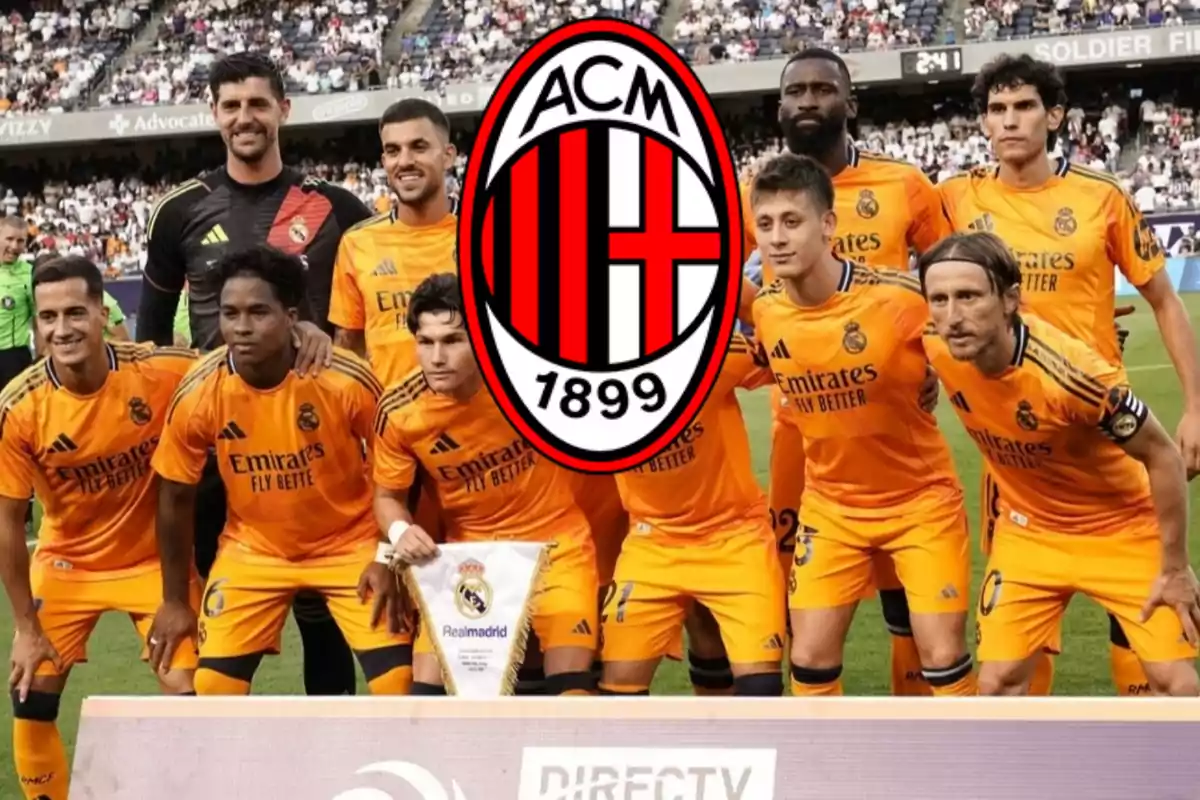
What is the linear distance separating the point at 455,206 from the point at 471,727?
2.79m

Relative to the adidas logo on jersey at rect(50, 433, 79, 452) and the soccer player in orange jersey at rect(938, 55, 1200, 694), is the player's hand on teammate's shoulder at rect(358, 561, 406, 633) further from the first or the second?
the soccer player in orange jersey at rect(938, 55, 1200, 694)

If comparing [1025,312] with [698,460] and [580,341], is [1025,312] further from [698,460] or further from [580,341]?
[580,341]

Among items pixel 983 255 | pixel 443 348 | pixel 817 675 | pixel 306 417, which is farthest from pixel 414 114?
pixel 817 675

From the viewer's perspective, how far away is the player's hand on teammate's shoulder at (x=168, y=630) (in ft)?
16.7

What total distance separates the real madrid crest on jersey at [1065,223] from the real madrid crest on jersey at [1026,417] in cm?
91

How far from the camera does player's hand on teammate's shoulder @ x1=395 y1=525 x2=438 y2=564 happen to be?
4676 mm

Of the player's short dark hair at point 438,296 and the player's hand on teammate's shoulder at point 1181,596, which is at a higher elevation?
the player's short dark hair at point 438,296

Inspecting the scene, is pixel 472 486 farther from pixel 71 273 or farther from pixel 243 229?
pixel 71 273

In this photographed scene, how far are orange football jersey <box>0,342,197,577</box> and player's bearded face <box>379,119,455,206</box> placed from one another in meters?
0.99

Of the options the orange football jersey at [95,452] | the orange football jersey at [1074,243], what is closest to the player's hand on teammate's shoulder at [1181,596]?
the orange football jersey at [1074,243]

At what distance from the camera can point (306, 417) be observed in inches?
198

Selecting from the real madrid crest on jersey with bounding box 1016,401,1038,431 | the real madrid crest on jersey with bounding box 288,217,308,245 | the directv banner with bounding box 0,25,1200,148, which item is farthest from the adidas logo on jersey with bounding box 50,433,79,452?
the directv banner with bounding box 0,25,1200,148

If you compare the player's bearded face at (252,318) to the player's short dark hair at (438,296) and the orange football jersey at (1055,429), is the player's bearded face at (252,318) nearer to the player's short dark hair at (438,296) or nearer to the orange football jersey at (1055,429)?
the player's short dark hair at (438,296)
